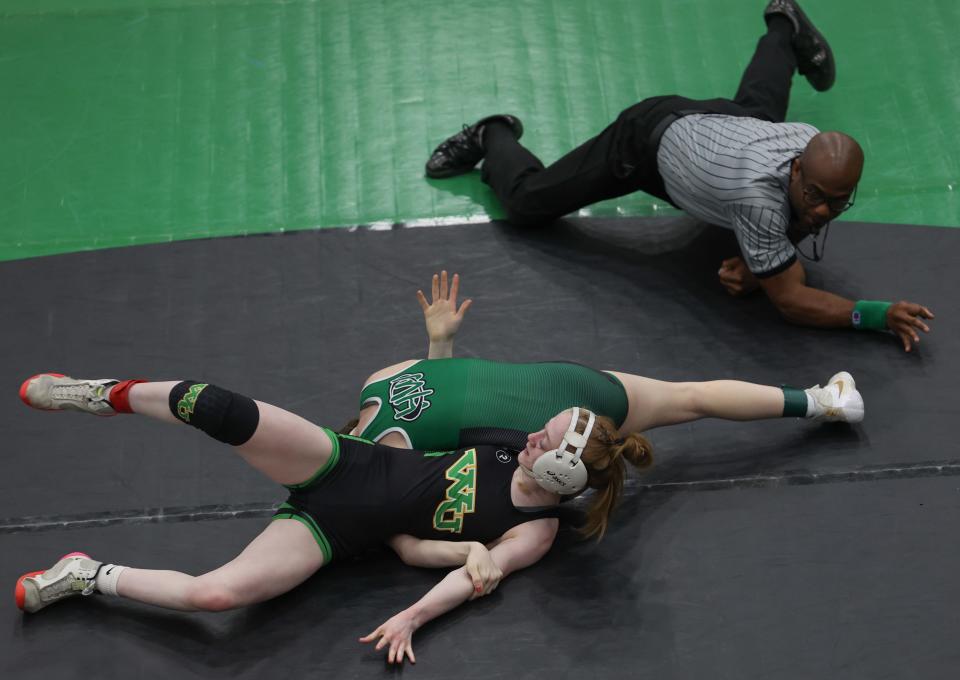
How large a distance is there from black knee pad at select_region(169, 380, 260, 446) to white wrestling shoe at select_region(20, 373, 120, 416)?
1.02ft

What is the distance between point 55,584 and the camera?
3.19 meters

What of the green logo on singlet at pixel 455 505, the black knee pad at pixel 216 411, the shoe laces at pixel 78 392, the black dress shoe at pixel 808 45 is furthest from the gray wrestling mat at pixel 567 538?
the black dress shoe at pixel 808 45

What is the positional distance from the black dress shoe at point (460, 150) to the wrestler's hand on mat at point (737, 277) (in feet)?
3.53

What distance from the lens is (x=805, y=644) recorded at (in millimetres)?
3139

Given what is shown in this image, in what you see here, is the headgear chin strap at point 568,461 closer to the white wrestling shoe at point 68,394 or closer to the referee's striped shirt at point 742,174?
the referee's striped shirt at point 742,174

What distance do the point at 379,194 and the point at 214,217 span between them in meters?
0.66

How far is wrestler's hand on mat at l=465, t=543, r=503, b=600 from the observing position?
3102 mm

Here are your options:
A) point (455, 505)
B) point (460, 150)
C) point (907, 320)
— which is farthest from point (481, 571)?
point (460, 150)

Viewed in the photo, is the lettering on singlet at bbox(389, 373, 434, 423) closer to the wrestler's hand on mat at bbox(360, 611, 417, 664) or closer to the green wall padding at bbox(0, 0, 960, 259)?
the wrestler's hand on mat at bbox(360, 611, 417, 664)

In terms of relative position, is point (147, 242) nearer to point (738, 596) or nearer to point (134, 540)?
point (134, 540)

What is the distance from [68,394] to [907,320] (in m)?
2.80

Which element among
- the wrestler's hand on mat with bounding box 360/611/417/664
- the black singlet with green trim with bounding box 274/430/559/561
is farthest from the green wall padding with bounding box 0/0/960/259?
the wrestler's hand on mat with bounding box 360/611/417/664

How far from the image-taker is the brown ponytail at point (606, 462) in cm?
307

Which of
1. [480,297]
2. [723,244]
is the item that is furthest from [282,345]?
[723,244]
